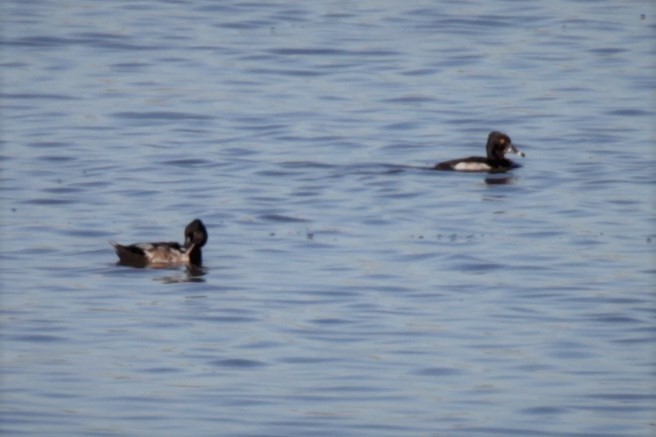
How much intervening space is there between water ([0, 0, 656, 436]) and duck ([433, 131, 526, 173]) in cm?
24

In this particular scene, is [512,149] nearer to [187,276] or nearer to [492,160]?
[492,160]

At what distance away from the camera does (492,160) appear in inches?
878

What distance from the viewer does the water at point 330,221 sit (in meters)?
11.9

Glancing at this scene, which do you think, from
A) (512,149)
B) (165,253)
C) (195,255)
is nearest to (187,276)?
(165,253)

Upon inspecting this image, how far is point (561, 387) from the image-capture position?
1202cm

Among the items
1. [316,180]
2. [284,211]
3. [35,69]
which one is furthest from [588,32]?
[284,211]

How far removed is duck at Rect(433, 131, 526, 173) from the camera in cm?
2197

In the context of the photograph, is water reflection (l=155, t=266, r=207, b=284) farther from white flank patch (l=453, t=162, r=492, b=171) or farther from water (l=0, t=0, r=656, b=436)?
white flank patch (l=453, t=162, r=492, b=171)

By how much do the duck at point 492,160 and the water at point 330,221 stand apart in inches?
9.5

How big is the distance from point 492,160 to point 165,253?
6.97m

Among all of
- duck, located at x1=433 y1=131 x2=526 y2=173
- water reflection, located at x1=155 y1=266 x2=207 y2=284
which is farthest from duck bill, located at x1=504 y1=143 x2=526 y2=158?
water reflection, located at x1=155 y1=266 x2=207 y2=284

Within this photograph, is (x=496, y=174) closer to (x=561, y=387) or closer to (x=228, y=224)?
(x=228, y=224)

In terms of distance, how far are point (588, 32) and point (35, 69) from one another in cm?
1070

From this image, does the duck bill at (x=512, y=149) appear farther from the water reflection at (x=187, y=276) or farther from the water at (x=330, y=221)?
the water reflection at (x=187, y=276)
